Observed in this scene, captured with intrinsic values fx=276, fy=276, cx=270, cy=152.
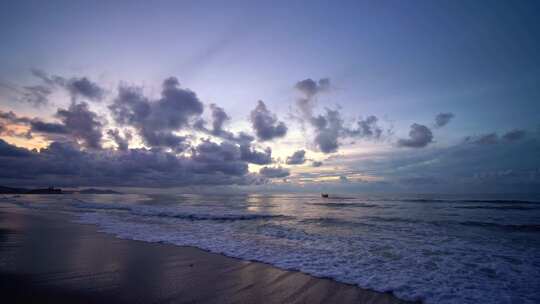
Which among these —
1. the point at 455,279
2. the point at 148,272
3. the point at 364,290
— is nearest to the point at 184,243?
the point at 148,272

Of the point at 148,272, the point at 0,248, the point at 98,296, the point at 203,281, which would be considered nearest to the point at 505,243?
the point at 203,281

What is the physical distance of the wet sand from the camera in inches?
221

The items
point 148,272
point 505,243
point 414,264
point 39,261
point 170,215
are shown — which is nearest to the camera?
point 148,272

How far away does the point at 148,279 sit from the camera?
6715 millimetres

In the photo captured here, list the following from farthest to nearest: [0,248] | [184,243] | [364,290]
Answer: [184,243] < [0,248] < [364,290]

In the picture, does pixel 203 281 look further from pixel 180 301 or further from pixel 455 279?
pixel 455 279

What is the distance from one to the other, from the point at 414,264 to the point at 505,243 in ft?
24.7

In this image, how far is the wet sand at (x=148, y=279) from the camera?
5.61 m

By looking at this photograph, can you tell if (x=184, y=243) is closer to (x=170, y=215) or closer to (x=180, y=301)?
(x=180, y=301)

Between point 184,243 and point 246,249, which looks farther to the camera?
point 184,243

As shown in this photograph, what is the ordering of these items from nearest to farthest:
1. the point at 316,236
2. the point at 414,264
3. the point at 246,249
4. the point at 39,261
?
the point at 39,261, the point at 414,264, the point at 246,249, the point at 316,236

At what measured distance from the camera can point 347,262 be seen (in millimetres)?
8805

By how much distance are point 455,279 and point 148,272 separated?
8237 millimetres

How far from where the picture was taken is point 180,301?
544 cm
